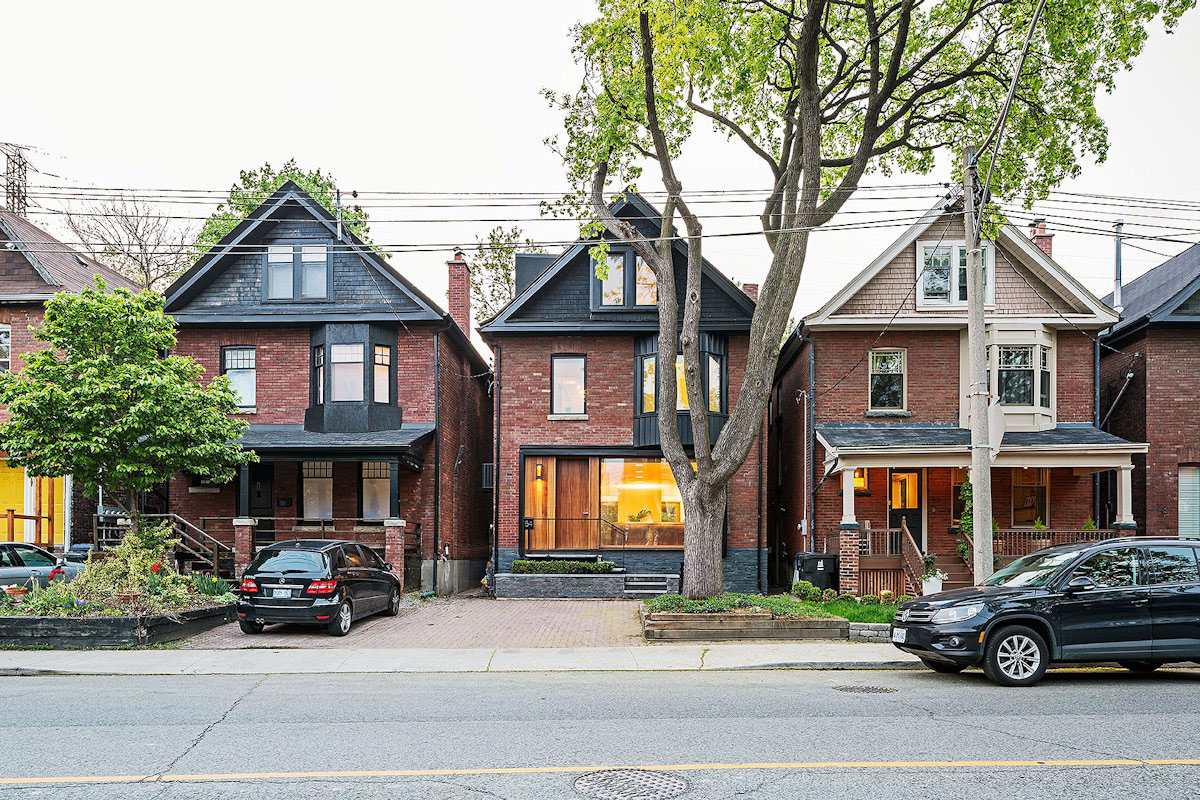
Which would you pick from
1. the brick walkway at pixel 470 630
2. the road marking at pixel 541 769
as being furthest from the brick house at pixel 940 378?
the road marking at pixel 541 769

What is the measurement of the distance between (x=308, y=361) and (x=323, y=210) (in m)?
3.92

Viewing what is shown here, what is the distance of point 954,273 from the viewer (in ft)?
78.1

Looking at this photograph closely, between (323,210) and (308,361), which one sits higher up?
(323,210)

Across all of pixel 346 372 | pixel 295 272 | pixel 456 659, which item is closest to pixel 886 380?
pixel 346 372

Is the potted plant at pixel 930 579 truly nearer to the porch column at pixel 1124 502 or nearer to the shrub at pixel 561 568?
the porch column at pixel 1124 502

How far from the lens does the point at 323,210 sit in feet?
83.8

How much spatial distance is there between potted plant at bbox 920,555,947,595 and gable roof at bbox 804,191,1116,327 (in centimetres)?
603

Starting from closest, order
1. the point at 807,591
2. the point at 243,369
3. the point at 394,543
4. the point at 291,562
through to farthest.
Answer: the point at 291,562 < the point at 807,591 < the point at 394,543 < the point at 243,369

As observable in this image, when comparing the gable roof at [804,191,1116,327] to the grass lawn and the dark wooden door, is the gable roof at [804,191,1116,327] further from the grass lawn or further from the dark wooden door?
the grass lawn

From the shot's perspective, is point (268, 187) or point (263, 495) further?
point (268, 187)

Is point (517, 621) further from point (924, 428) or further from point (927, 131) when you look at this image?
point (927, 131)

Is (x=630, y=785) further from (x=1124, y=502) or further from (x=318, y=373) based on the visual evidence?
(x=318, y=373)

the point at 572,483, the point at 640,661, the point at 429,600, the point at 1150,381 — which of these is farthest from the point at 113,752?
the point at 1150,381

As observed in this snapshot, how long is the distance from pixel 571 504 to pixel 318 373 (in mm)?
7419
